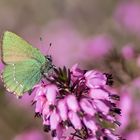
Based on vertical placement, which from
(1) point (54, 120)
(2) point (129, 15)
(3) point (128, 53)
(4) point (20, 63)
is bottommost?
(1) point (54, 120)

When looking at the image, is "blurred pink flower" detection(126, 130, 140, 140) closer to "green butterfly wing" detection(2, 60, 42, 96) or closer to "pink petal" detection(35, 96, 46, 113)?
"green butterfly wing" detection(2, 60, 42, 96)

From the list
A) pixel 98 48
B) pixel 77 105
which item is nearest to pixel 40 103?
pixel 77 105

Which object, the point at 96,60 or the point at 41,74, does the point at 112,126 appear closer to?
the point at 41,74

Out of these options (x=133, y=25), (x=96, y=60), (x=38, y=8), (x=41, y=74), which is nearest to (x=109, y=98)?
(x=41, y=74)

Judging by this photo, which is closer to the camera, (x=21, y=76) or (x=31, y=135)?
(x=21, y=76)

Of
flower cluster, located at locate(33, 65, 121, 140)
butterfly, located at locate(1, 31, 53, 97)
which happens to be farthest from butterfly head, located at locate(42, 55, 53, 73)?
flower cluster, located at locate(33, 65, 121, 140)

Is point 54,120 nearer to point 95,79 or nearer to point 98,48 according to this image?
point 95,79

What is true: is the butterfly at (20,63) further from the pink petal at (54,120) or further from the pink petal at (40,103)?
the pink petal at (54,120)

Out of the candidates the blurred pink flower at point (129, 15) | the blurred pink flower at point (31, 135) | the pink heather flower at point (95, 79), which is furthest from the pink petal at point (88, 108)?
the blurred pink flower at point (129, 15)
